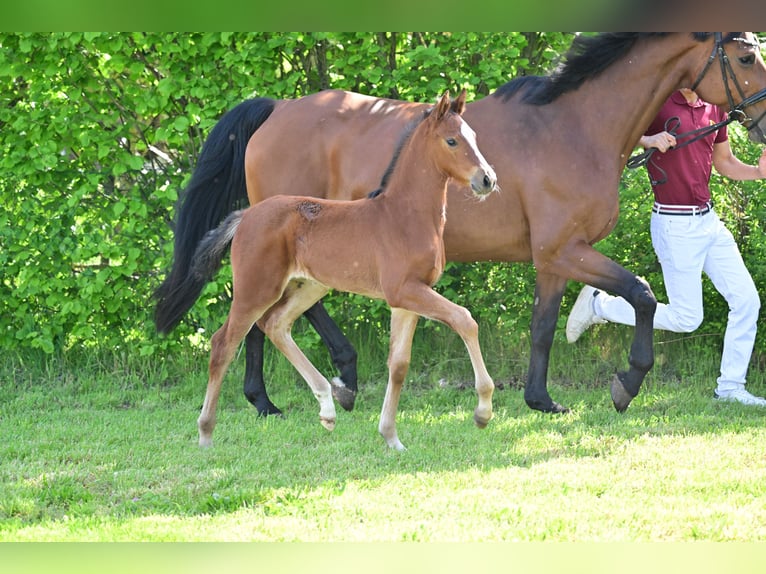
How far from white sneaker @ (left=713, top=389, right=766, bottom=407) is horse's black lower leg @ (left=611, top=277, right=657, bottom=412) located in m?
0.81

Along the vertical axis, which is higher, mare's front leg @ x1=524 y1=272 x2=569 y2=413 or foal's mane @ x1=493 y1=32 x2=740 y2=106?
foal's mane @ x1=493 y1=32 x2=740 y2=106

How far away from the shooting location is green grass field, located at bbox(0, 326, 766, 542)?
3.57 m

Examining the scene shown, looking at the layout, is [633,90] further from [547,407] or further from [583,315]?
[547,407]

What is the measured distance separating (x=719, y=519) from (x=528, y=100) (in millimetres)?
2908

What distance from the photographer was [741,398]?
5852 mm

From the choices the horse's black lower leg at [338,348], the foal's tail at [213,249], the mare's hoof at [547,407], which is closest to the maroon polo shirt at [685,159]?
the mare's hoof at [547,407]

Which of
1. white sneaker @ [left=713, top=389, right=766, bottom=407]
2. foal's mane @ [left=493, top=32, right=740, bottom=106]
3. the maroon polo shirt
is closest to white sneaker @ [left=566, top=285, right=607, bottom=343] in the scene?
the maroon polo shirt

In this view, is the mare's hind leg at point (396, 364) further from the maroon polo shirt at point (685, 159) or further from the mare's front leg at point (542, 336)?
the maroon polo shirt at point (685, 159)

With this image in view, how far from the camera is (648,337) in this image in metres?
5.32

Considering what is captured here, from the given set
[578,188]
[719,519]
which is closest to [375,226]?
[578,188]

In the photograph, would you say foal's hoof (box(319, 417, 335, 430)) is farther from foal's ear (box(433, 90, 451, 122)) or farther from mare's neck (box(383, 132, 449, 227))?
foal's ear (box(433, 90, 451, 122))

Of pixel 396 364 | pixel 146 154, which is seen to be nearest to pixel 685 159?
pixel 396 364

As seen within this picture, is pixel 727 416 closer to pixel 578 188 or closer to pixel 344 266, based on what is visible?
pixel 578 188

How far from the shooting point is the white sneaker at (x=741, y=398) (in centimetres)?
579
